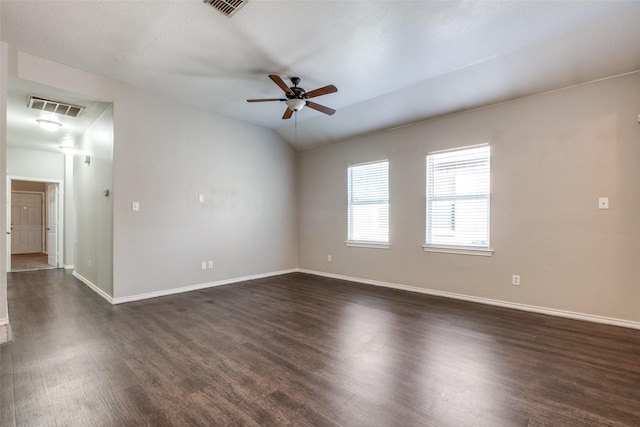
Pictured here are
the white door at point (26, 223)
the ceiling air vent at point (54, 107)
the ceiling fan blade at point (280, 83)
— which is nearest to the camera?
the ceiling fan blade at point (280, 83)

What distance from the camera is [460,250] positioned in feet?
13.7

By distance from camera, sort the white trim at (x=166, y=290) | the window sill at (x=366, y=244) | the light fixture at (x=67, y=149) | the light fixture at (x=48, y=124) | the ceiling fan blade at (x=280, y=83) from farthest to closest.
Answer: the light fixture at (x=67, y=149) < the window sill at (x=366, y=244) < the light fixture at (x=48, y=124) < the white trim at (x=166, y=290) < the ceiling fan blade at (x=280, y=83)

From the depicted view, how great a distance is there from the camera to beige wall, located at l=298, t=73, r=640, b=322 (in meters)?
3.10

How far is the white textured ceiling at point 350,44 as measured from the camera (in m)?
2.50

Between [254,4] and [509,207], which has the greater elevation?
[254,4]

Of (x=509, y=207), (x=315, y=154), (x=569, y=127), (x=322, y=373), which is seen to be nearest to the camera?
(x=322, y=373)

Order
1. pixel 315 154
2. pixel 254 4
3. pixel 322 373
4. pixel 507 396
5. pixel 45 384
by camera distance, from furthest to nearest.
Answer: pixel 315 154, pixel 254 4, pixel 322 373, pixel 45 384, pixel 507 396

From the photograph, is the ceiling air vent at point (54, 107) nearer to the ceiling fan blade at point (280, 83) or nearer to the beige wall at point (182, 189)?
the beige wall at point (182, 189)

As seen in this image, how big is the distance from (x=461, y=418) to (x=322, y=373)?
0.95 m

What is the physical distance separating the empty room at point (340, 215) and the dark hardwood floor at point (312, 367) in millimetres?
22

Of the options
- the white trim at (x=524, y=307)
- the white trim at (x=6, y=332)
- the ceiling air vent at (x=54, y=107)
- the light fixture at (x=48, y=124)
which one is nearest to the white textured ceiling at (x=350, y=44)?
the ceiling air vent at (x=54, y=107)

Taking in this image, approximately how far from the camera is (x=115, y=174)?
155 inches

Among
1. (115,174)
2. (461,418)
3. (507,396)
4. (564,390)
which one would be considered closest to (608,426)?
(564,390)

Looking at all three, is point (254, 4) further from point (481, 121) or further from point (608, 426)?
point (608, 426)
